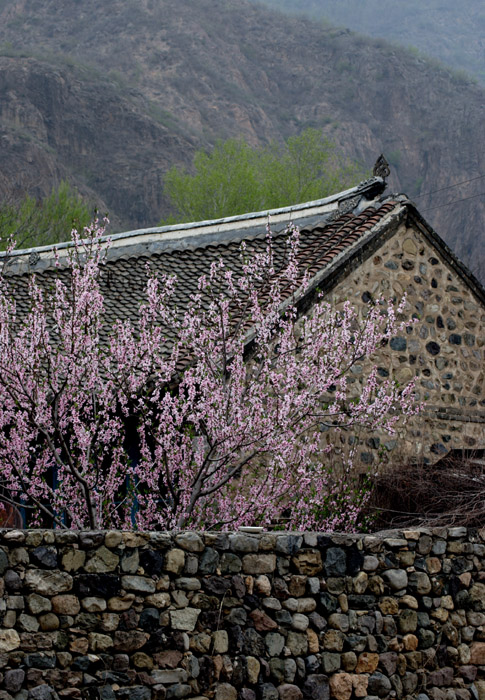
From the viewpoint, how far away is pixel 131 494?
10.7 meters

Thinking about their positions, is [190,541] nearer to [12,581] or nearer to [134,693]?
[134,693]

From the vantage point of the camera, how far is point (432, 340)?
565 inches

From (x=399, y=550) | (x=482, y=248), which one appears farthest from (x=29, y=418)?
(x=482, y=248)

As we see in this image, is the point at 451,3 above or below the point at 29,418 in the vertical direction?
above

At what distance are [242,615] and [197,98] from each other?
77851 mm

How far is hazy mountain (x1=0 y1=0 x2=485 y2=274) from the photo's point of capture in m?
64.0

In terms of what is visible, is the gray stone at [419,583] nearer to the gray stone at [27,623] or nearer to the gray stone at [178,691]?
the gray stone at [178,691]

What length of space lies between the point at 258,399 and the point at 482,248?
5720 centimetres

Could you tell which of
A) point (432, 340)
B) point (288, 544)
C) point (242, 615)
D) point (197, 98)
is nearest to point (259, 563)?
point (288, 544)

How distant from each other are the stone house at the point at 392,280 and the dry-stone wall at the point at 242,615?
4.84m

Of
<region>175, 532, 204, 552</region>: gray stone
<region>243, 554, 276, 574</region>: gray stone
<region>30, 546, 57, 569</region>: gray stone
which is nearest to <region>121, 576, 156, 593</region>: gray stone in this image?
<region>175, 532, 204, 552</region>: gray stone

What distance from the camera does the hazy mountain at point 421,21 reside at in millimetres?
126125

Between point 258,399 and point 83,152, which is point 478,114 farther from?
point 258,399

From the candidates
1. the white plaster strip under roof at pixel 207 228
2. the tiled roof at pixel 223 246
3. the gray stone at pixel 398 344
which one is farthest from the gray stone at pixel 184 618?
the white plaster strip under roof at pixel 207 228
